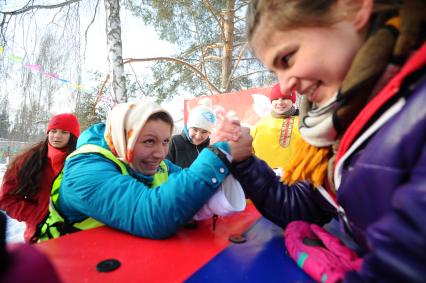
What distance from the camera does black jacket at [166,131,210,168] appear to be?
11.3 feet

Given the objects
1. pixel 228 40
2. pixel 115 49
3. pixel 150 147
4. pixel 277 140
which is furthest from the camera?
pixel 228 40

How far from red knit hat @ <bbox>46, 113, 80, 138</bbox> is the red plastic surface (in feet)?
7.40

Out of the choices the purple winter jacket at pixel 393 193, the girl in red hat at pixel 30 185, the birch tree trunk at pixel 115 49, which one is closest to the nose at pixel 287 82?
the purple winter jacket at pixel 393 193

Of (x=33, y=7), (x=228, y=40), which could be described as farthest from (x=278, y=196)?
(x=228, y=40)

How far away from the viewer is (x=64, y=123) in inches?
111

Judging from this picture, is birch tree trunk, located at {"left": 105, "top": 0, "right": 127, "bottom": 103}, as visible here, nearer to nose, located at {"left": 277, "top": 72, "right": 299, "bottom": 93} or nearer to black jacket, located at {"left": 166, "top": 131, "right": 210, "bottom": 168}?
black jacket, located at {"left": 166, "top": 131, "right": 210, "bottom": 168}

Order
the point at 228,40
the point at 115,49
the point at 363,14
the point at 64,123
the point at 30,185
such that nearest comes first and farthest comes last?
1. the point at 363,14
2. the point at 30,185
3. the point at 64,123
4. the point at 115,49
5. the point at 228,40

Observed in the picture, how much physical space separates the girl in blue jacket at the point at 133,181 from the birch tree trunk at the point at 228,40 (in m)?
6.66

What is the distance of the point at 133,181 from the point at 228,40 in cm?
727

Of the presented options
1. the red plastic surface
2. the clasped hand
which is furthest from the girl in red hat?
the clasped hand

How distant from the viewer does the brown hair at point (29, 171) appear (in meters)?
2.23

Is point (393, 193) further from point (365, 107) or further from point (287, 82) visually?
point (287, 82)

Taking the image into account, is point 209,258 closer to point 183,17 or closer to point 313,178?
point 313,178

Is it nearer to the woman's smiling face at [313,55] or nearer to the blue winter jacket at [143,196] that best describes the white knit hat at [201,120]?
the blue winter jacket at [143,196]
